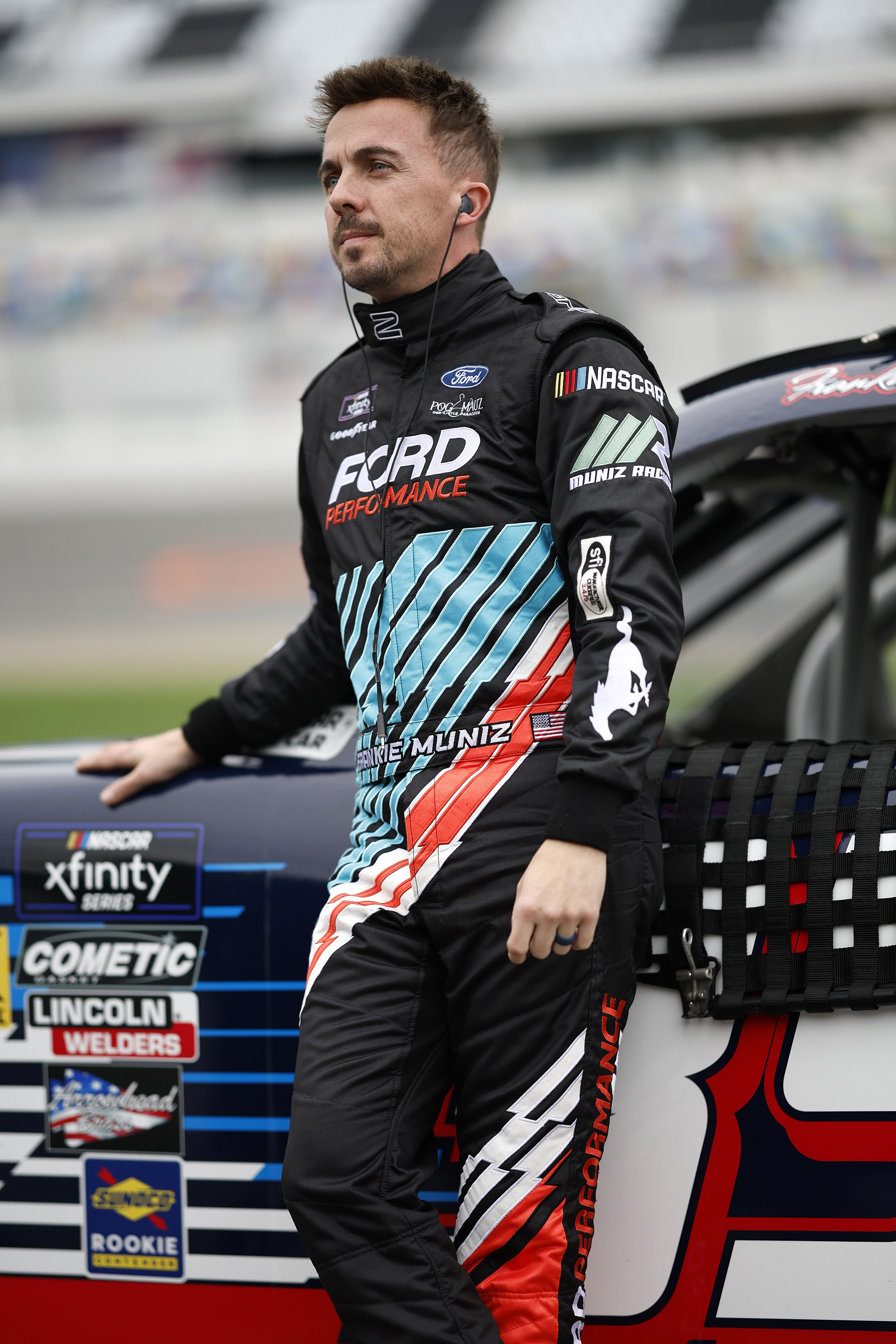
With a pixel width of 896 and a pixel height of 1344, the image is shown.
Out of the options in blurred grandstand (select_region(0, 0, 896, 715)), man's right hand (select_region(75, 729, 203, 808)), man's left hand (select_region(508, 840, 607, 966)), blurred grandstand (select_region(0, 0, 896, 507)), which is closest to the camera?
man's left hand (select_region(508, 840, 607, 966))

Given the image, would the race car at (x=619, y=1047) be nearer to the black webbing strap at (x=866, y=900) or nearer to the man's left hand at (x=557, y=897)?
the black webbing strap at (x=866, y=900)

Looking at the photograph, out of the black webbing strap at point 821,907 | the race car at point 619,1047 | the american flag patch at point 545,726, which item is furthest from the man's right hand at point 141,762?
the black webbing strap at point 821,907

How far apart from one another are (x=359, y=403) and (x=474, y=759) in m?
0.55

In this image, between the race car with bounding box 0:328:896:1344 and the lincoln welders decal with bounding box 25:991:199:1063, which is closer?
the race car with bounding box 0:328:896:1344

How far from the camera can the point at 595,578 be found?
1.52m

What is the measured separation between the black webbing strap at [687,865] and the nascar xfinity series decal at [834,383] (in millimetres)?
542

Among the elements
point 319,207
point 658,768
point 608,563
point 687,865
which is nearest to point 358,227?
point 608,563

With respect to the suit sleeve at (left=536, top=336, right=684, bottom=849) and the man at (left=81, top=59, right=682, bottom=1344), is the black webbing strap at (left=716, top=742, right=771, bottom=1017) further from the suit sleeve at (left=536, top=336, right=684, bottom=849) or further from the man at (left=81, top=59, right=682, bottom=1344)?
the suit sleeve at (left=536, top=336, right=684, bottom=849)

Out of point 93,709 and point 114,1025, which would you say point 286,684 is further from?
point 93,709

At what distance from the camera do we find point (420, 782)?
1643mm

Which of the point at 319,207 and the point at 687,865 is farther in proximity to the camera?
the point at 319,207

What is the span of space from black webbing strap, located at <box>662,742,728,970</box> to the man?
0.22 feet

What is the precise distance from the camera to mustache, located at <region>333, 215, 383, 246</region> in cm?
174

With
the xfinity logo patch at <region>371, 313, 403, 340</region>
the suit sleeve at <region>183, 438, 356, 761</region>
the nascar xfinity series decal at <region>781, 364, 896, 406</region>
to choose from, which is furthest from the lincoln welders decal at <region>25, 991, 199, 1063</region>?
the nascar xfinity series decal at <region>781, 364, 896, 406</region>
